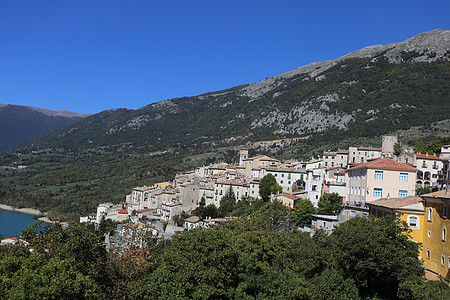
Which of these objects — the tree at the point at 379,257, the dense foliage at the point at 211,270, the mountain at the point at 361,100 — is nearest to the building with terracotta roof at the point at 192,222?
the dense foliage at the point at 211,270

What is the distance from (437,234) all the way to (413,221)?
208 cm

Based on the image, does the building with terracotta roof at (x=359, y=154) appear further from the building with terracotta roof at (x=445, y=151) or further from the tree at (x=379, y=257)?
the tree at (x=379, y=257)

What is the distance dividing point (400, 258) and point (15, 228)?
3403 inches

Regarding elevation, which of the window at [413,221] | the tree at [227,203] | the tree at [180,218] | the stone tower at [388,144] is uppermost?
the stone tower at [388,144]

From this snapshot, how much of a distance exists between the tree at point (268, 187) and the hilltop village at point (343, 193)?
873 mm

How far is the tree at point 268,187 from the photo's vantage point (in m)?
53.2

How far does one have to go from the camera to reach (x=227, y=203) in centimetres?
5912

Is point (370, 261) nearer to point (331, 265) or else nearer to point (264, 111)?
point (331, 265)

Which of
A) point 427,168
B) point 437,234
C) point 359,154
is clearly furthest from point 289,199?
point 437,234

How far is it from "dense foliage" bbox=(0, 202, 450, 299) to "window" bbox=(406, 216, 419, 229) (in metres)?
1.46

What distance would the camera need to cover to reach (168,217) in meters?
64.9

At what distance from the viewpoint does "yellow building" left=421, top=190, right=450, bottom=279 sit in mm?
19141

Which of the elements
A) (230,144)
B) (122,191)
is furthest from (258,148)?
(122,191)

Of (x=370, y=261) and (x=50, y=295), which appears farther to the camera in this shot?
(x=370, y=261)
